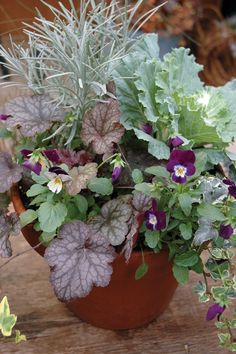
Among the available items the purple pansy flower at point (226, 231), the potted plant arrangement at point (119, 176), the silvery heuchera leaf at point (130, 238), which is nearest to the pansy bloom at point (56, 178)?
the potted plant arrangement at point (119, 176)

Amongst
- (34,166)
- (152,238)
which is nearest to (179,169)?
(152,238)

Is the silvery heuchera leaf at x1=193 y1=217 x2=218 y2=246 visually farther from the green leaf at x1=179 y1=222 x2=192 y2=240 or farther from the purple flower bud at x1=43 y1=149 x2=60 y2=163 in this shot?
the purple flower bud at x1=43 y1=149 x2=60 y2=163

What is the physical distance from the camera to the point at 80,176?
0.75 metres

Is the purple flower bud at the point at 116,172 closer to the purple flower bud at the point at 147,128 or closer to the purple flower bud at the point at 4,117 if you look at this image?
the purple flower bud at the point at 147,128

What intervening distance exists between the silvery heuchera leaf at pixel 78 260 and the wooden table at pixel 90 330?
0.21m

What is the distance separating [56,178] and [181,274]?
0.23 m

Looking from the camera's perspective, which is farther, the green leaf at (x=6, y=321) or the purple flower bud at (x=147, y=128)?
the purple flower bud at (x=147, y=128)

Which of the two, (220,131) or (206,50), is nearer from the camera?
(220,131)

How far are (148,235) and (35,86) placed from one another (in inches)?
12.6

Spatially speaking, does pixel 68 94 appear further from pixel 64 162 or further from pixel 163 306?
pixel 163 306

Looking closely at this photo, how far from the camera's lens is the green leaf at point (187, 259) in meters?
0.77

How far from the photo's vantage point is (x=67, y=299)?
0.70 metres

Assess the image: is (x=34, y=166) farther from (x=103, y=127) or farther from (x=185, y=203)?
(x=185, y=203)

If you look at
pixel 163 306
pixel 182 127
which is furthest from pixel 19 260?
pixel 182 127
